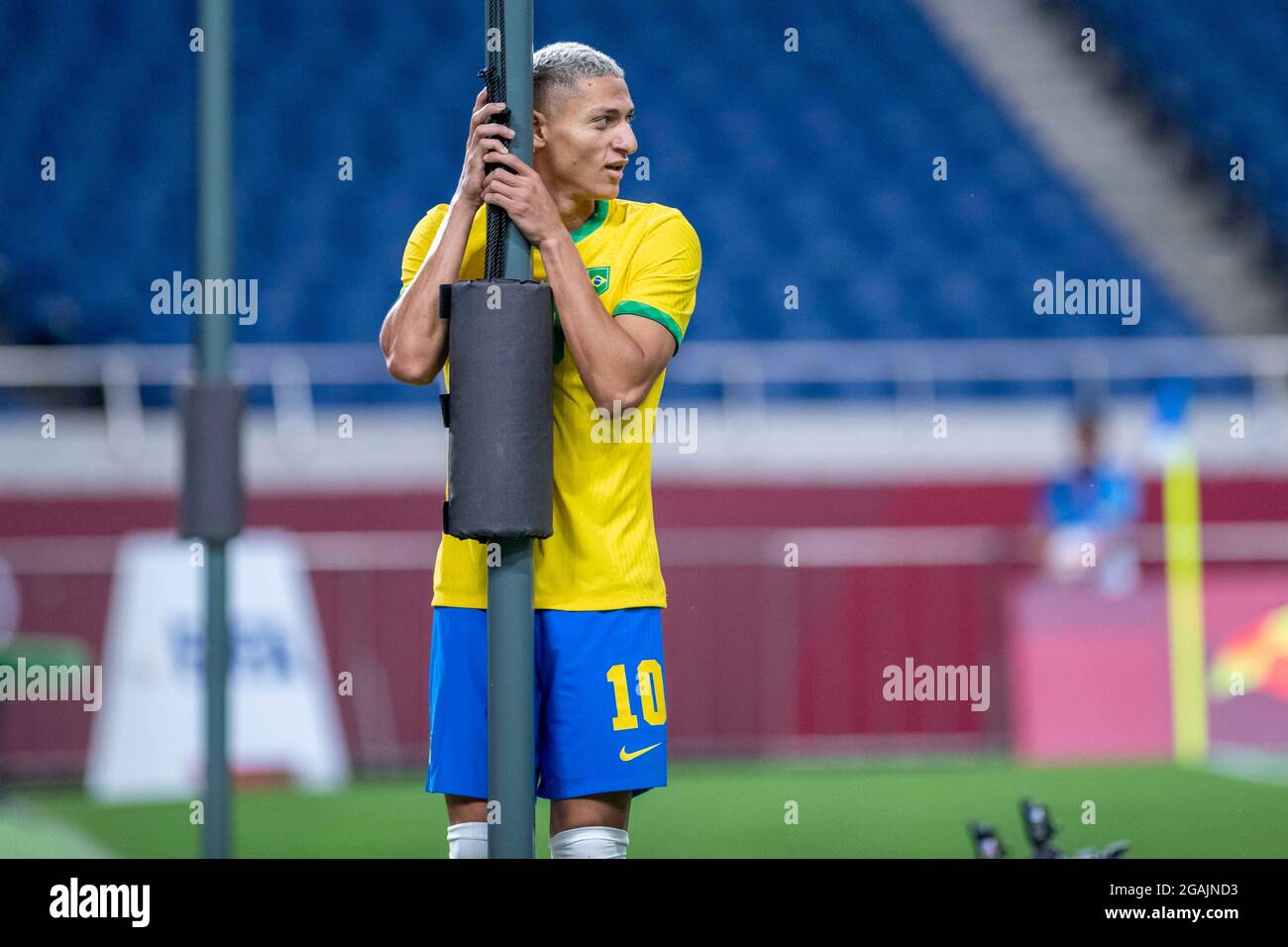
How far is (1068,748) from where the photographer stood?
8.44 meters

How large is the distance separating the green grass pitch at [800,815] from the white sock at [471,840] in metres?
2.71

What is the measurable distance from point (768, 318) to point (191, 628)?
3.95 m

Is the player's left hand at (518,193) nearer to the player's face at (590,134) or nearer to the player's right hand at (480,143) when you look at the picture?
the player's right hand at (480,143)

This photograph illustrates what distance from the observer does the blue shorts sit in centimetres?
288

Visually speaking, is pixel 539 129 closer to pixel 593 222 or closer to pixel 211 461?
pixel 593 222

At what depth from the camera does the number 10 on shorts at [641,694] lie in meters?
2.90

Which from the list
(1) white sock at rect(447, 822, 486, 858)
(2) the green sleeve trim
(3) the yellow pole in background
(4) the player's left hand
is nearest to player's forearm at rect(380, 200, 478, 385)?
(4) the player's left hand

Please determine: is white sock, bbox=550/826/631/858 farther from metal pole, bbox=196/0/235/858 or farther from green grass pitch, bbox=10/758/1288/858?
green grass pitch, bbox=10/758/1288/858

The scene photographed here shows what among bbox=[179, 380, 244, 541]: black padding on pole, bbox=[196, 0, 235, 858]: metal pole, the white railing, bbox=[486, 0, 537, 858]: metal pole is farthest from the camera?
the white railing

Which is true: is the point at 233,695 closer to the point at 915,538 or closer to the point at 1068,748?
the point at 915,538

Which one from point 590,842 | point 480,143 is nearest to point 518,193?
point 480,143

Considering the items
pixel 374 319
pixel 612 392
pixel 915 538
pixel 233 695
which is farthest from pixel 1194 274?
pixel 612 392

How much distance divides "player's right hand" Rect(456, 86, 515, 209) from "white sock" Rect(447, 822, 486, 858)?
0.99 metres
